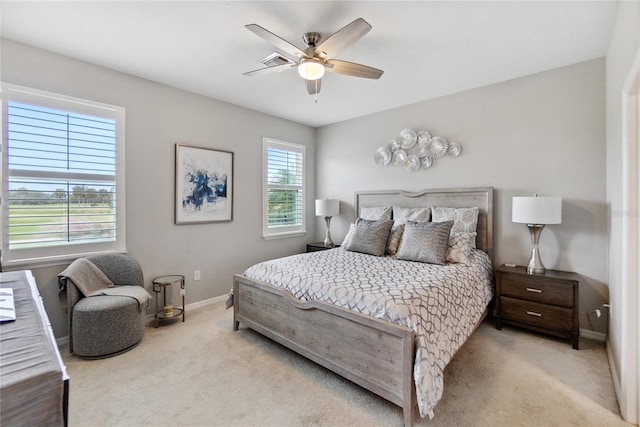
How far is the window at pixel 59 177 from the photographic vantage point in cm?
240

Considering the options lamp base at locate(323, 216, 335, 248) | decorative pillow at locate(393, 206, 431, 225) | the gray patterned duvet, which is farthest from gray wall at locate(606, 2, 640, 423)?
lamp base at locate(323, 216, 335, 248)

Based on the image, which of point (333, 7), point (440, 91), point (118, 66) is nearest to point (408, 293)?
point (333, 7)

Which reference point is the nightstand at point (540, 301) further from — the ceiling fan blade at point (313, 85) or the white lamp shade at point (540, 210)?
the ceiling fan blade at point (313, 85)

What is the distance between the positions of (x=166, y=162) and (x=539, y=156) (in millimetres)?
4034

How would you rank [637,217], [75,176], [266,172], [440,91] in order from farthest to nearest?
[266,172]
[440,91]
[75,176]
[637,217]

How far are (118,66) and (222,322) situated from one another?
2792 mm

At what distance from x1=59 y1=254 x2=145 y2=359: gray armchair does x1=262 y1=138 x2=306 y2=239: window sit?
2075mm

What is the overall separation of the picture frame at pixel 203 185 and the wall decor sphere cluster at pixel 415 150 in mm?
2193

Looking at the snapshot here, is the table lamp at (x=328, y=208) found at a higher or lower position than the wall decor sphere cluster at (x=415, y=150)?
lower

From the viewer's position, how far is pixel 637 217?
1.68m

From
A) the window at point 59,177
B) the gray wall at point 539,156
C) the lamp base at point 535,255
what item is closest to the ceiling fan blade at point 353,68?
the gray wall at point 539,156

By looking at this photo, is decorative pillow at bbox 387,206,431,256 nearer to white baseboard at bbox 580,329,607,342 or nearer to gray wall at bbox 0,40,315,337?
white baseboard at bbox 580,329,607,342

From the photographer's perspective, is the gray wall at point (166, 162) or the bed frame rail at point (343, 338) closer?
the bed frame rail at point (343, 338)

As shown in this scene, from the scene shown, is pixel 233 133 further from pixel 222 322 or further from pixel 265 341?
pixel 265 341
